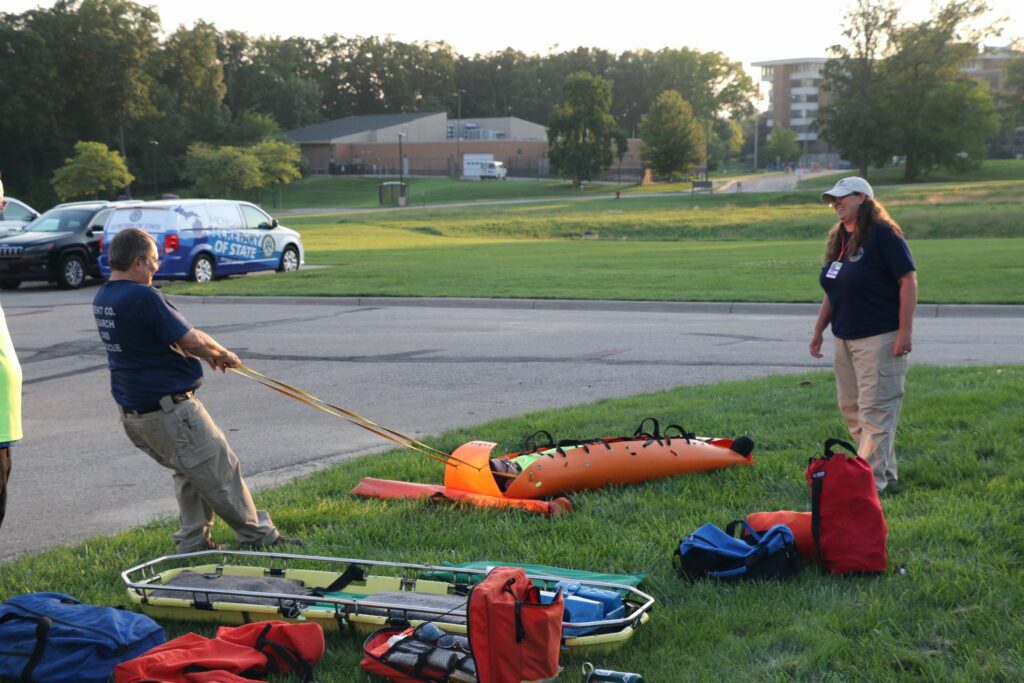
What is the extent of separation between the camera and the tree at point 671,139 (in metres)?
86.4

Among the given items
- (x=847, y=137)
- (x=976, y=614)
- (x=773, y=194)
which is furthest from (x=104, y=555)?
(x=847, y=137)

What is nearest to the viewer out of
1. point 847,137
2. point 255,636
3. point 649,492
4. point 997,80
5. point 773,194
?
point 255,636

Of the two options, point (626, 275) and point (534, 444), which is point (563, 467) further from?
point (626, 275)

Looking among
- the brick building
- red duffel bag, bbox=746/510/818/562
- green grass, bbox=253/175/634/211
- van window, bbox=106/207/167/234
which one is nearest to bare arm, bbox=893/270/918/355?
red duffel bag, bbox=746/510/818/562

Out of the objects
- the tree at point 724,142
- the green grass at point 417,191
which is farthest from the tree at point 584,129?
the tree at point 724,142

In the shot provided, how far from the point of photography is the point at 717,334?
14.2m

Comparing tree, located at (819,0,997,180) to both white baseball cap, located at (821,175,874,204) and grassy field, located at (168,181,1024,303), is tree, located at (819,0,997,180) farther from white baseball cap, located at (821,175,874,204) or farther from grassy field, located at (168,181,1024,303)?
white baseball cap, located at (821,175,874,204)

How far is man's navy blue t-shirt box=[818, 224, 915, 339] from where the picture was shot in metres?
6.32

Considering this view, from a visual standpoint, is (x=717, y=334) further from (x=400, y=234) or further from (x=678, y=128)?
(x=678, y=128)

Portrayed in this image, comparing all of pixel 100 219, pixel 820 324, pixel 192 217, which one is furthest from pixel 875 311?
pixel 100 219

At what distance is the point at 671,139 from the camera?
86812mm

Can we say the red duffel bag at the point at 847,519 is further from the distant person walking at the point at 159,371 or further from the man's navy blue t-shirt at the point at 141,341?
the man's navy blue t-shirt at the point at 141,341

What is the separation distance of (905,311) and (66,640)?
15.3 feet

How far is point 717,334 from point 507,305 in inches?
185
